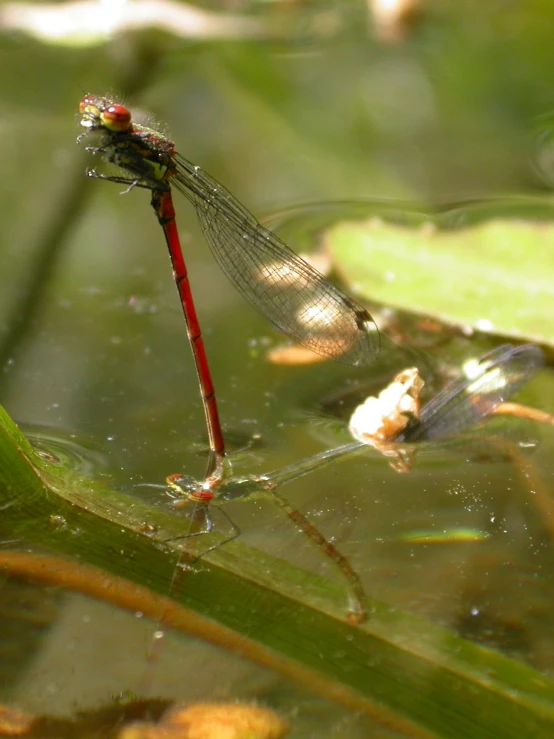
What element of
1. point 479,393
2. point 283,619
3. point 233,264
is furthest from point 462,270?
point 283,619

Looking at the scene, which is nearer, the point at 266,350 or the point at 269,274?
the point at 269,274

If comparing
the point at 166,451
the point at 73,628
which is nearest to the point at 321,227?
the point at 166,451

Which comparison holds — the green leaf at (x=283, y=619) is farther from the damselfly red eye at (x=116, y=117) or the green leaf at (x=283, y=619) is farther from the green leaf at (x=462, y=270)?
the green leaf at (x=462, y=270)

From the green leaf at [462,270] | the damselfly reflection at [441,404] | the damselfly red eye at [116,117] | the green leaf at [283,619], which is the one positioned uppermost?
the damselfly red eye at [116,117]

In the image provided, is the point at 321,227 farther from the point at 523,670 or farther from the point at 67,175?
the point at 523,670

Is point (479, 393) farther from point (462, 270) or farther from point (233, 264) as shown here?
point (233, 264)

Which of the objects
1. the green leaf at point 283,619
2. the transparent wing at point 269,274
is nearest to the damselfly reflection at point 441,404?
the transparent wing at point 269,274
